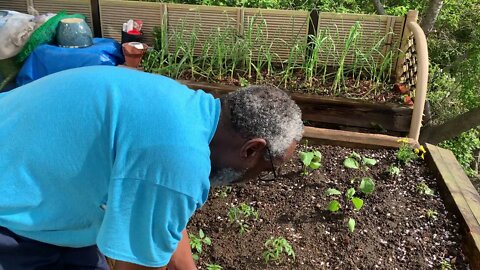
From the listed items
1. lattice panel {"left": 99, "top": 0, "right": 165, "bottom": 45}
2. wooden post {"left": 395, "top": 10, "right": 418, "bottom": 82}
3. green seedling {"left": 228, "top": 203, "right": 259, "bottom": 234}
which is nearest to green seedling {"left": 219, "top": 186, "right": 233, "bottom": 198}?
green seedling {"left": 228, "top": 203, "right": 259, "bottom": 234}

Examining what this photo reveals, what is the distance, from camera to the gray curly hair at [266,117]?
1.25 meters

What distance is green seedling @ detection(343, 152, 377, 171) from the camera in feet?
8.79

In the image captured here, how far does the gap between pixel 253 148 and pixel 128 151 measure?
0.33m

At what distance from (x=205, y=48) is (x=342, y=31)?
1.10 metres

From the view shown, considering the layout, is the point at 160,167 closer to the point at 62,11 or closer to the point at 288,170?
the point at 288,170

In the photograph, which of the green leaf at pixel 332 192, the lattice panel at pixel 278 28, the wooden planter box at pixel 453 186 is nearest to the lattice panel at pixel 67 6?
the lattice panel at pixel 278 28

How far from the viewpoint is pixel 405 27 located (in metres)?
3.72

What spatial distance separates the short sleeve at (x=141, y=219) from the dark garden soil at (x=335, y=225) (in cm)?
101

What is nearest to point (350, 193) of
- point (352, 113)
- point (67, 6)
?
point (352, 113)

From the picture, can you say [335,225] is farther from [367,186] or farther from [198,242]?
[198,242]

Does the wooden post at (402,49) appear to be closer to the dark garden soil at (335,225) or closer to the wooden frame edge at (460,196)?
the wooden frame edge at (460,196)

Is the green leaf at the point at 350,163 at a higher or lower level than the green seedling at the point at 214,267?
higher

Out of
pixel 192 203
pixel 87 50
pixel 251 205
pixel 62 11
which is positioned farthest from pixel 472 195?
pixel 62 11

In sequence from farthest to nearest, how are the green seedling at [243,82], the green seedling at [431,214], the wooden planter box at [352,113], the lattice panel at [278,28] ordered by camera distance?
the lattice panel at [278,28], the green seedling at [243,82], the wooden planter box at [352,113], the green seedling at [431,214]
